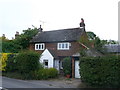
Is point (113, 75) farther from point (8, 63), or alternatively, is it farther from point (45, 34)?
point (45, 34)

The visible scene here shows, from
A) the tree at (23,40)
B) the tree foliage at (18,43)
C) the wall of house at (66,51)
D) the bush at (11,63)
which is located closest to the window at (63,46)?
the wall of house at (66,51)

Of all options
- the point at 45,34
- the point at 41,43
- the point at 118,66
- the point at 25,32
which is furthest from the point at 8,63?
the point at 25,32

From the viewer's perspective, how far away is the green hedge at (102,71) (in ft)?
53.2

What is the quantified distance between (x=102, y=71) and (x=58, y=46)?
15.6m

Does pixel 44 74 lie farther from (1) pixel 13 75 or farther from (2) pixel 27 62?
(1) pixel 13 75

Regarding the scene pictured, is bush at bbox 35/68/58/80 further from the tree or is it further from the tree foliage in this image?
the tree

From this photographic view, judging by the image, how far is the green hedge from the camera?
16.2 metres

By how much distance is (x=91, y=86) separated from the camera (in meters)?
17.4

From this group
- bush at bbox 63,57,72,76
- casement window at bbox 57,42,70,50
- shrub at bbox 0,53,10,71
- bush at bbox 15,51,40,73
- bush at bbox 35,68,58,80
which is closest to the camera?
bush at bbox 15,51,40,73

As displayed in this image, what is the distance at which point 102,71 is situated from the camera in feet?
55.2

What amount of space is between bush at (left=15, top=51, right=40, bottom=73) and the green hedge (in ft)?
22.4

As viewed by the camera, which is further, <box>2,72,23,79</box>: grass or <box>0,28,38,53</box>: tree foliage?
<box>0,28,38,53</box>: tree foliage

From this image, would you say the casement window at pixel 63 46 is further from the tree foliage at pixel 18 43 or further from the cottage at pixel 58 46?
the tree foliage at pixel 18 43

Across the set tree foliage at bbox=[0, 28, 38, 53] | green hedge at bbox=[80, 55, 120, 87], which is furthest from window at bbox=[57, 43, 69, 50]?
green hedge at bbox=[80, 55, 120, 87]
